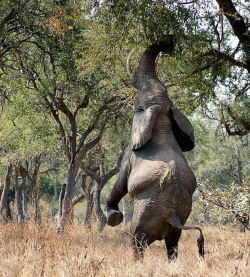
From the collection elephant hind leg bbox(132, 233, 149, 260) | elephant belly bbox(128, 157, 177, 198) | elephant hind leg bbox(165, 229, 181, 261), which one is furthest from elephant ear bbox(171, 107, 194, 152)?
elephant hind leg bbox(132, 233, 149, 260)

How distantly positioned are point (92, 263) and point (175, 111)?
243 cm

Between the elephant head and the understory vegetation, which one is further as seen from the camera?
the elephant head

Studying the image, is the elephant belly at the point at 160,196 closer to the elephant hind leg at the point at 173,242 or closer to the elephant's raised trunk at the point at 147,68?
the elephant hind leg at the point at 173,242

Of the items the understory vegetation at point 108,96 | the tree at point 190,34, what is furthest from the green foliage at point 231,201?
the tree at point 190,34

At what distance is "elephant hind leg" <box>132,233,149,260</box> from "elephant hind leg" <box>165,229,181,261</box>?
35 cm

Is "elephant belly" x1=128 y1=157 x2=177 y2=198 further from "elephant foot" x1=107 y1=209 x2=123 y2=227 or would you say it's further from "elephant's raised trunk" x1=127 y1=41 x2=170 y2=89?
"elephant's raised trunk" x1=127 y1=41 x2=170 y2=89

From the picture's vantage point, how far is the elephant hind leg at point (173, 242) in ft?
16.0

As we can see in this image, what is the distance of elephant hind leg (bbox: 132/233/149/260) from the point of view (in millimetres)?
4711

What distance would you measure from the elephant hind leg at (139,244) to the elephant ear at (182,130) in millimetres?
1595

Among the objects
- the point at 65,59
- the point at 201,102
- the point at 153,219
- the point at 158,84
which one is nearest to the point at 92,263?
the point at 153,219

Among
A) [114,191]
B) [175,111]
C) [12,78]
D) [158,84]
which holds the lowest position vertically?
[114,191]

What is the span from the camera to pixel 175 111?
17.8 ft

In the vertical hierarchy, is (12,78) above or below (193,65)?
above

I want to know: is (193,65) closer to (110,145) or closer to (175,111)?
(175,111)
